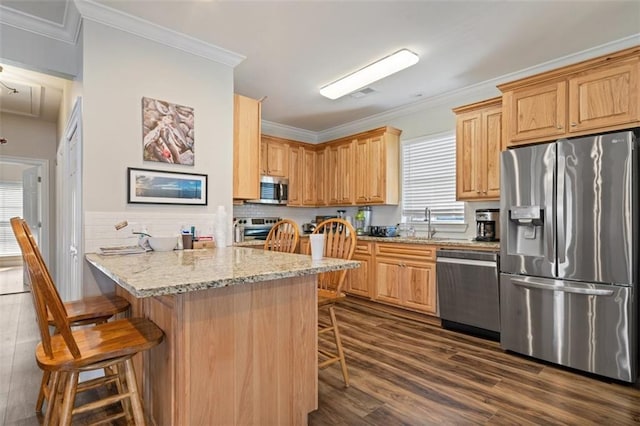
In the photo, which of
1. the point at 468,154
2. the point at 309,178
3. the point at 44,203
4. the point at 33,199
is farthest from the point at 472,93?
the point at 33,199

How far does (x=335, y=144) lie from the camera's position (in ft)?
17.5

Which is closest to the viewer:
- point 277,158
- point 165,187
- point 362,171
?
point 165,187

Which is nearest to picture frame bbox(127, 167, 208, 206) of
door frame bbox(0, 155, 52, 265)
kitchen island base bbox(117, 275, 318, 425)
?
kitchen island base bbox(117, 275, 318, 425)

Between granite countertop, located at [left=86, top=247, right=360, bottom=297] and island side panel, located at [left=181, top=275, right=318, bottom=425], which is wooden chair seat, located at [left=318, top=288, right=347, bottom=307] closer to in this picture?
island side panel, located at [left=181, top=275, right=318, bottom=425]

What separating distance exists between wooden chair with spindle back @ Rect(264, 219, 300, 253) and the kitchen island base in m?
1.02

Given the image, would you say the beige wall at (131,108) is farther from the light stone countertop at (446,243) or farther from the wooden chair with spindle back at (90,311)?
the light stone countertop at (446,243)

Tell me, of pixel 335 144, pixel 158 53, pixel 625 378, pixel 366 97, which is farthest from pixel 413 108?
pixel 625 378

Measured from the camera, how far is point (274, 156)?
5.14m

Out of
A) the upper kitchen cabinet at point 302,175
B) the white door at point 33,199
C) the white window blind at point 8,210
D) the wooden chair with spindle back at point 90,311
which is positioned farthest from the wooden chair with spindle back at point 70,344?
the white window blind at point 8,210

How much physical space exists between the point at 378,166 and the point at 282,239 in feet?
7.66

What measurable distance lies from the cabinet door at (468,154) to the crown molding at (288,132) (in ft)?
9.32

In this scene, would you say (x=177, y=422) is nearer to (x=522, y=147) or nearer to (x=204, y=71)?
(x=204, y=71)

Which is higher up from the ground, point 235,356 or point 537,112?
point 537,112

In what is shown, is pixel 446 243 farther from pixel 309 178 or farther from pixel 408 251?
pixel 309 178
